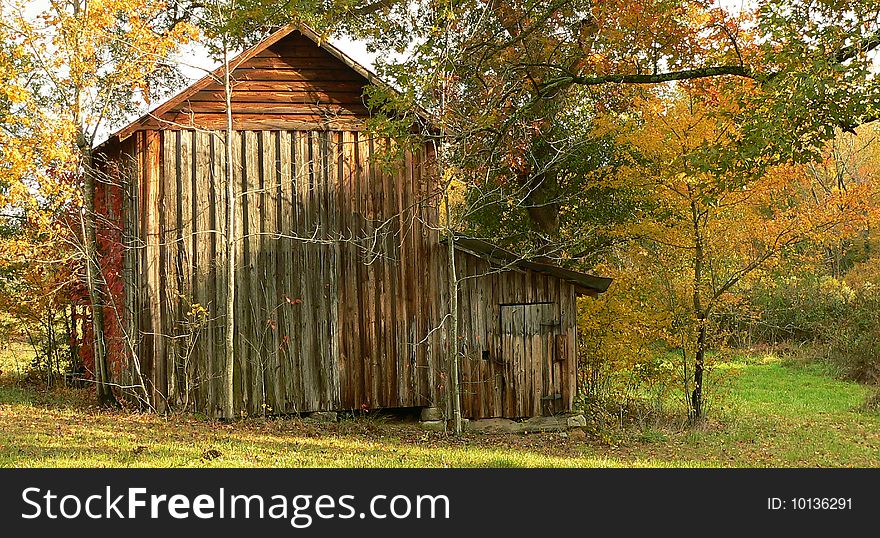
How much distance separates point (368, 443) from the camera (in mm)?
13250

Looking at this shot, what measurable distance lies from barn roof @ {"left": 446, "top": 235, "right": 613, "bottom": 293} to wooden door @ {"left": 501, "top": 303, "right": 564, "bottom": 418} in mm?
629

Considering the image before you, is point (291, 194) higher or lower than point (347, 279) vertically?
higher

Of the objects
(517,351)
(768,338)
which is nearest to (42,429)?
(517,351)

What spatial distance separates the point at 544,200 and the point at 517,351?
587 cm

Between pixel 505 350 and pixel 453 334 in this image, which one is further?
pixel 505 350

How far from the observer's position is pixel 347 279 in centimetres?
1505

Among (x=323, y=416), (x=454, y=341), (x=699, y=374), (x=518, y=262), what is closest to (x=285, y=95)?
(x=518, y=262)

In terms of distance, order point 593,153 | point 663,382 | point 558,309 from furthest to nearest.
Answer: point 593,153
point 663,382
point 558,309

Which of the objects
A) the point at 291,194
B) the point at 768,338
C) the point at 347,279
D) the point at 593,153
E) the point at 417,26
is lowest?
the point at 768,338

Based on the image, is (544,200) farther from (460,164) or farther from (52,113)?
(52,113)

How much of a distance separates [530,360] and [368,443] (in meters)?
3.54

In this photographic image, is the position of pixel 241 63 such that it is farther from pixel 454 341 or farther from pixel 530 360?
pixel 530 360

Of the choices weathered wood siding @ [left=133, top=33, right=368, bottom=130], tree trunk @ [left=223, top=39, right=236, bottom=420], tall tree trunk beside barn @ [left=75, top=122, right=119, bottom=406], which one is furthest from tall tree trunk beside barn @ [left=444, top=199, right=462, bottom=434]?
tall tree trunk beside barn @ [left=75, top=122, right=119, bottom=406]

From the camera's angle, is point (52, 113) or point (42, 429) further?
point (52, 113)
